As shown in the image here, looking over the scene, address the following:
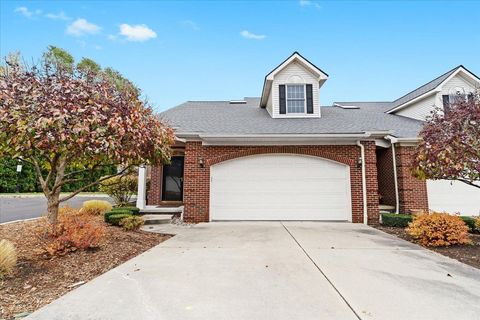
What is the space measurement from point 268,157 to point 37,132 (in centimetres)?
682

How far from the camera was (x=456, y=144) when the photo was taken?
18.4ft

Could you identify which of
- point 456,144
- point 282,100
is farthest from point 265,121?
point 456,144

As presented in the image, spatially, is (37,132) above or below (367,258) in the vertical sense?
above

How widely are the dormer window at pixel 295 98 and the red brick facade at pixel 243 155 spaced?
9.27 feet

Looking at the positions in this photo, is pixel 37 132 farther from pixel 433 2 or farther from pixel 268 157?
pixel 433 2

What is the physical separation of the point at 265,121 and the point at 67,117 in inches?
306

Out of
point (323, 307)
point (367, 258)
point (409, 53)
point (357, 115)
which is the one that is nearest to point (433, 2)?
point (409, 53)

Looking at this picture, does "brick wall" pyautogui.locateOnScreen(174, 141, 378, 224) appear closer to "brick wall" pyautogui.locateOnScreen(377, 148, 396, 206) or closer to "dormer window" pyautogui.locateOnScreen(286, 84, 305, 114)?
"brick wall" pyautogui.locateOnScreen(377, 148, 396, 206)

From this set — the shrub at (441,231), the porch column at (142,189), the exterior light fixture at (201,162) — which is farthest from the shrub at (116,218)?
the shrub at (441,231)

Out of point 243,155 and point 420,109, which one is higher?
point 420,109

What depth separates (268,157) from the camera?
9.25 metres

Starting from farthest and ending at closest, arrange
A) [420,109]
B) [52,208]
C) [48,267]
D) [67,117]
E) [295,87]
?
A: [420,109] < [295,87] < [52,208] < [48,267] < [67,117]

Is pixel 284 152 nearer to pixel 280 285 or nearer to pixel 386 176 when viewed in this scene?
pixel 386 176

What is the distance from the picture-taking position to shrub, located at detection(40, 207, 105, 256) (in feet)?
15.2
